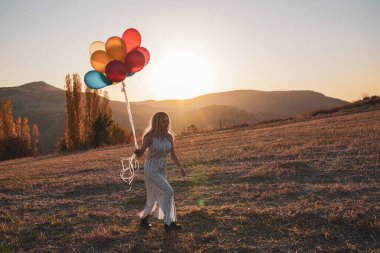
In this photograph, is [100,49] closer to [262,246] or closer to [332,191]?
[262,246]

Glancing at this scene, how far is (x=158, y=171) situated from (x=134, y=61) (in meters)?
2.44

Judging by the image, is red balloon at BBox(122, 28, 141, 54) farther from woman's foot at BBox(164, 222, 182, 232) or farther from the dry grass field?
woman's foot at BBox(164, 222, 182, 232)

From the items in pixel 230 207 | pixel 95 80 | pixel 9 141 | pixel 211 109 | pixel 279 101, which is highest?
pixel 279 101

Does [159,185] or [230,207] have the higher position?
[159,185]

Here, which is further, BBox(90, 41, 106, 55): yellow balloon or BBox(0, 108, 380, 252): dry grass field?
BBox(90, 41, 106, 55): yellow balloon

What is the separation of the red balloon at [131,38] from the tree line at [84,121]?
3682 cm

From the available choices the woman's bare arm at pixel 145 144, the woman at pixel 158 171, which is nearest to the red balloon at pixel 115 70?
the woman at pixel 158 171

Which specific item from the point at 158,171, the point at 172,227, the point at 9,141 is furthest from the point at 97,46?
the point at 9,141

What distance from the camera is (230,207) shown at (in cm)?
852

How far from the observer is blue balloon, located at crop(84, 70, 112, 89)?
8367mm

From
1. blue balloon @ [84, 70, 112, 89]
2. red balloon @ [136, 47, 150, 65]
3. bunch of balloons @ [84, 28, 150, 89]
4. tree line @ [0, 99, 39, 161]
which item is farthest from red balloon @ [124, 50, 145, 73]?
tree line @ [0, 99, 39, 161]

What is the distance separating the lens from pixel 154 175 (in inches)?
289

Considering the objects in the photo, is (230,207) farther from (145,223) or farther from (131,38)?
(131,38)

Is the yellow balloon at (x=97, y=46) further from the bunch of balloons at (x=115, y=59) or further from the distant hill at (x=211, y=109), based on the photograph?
the distant hill at (x=211, y=109)
